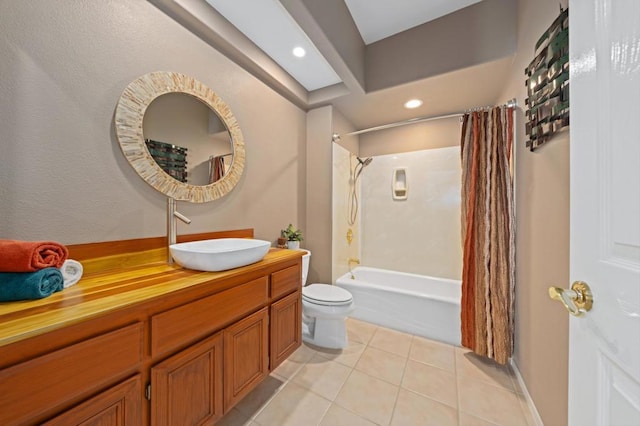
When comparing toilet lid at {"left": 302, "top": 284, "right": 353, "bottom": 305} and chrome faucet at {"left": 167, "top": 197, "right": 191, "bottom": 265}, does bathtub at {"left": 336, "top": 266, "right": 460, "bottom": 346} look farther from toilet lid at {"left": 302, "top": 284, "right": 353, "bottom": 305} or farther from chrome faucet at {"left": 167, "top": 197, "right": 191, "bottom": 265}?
chrome faucet at {"left": 167, "top": 197, "right": 191, "bottom": 265}

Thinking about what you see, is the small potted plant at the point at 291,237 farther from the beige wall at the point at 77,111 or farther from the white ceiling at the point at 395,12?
the white ceiling at the point at 395,12

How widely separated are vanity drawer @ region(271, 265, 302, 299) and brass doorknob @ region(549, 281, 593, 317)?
3.99 feet

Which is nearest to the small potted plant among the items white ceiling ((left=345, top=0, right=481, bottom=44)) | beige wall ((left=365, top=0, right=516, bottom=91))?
beige wall ((left=365, top=0, right=516, bottom=91))

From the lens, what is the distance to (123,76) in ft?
3.82

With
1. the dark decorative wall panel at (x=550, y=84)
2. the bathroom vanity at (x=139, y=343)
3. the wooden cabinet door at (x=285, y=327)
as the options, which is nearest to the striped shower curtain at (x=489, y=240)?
the dark decorative wall panel at (x=550, y=84)

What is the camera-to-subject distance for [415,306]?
2113 millimetres

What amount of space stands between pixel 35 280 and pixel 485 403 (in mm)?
2253

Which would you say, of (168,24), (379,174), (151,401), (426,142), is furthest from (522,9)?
(151,401)

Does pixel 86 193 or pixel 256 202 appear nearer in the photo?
pixel 86 193

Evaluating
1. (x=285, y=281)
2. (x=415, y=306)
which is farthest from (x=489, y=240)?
(x=285, y=281)

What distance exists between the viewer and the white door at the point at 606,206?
417mm

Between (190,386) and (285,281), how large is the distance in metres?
0.68

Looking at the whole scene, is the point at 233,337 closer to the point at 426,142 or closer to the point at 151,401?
the point at 151,401

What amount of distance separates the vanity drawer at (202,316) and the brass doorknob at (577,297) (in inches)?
46.3
